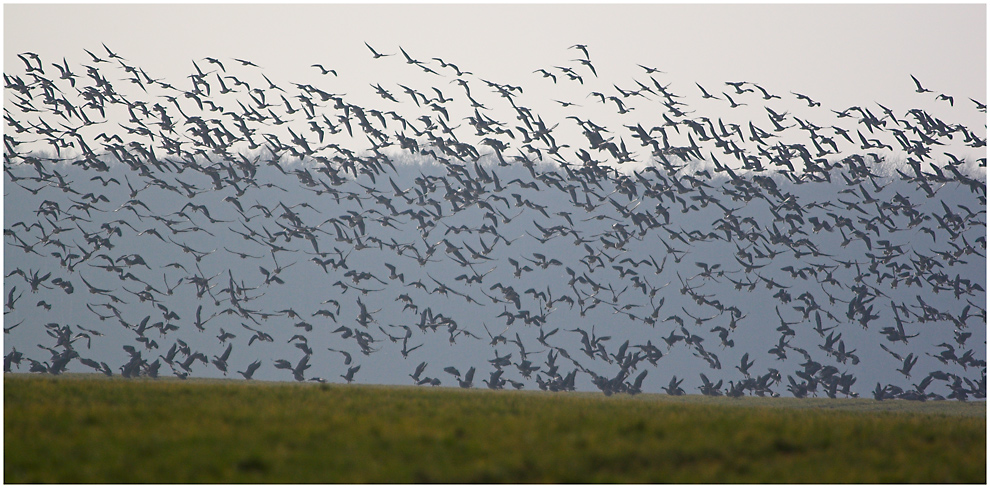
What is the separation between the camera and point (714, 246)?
149125mm

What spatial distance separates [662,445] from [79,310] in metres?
139

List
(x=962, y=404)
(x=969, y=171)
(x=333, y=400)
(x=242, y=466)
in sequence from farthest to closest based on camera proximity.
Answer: (x=969, y=171) < (x=962, y=404) < (x=333, y=400) < (x=242, y=466)

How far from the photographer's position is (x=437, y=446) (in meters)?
13.4

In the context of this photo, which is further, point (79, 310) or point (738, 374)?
point (79, 310)

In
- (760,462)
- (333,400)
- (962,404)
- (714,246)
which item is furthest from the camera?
(714,246)

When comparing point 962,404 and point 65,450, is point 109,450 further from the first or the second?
point 962,404

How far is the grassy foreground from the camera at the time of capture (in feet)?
39.7

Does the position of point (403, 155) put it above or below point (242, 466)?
above

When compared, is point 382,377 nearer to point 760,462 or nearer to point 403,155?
point 403,155

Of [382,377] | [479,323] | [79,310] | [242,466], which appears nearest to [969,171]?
[479,323]

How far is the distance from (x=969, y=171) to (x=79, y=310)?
398 feet

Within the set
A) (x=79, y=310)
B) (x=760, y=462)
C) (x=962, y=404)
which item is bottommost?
(x=760, y=462)

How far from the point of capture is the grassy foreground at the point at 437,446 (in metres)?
12.1

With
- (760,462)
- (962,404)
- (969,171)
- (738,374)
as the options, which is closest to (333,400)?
(760,462)
